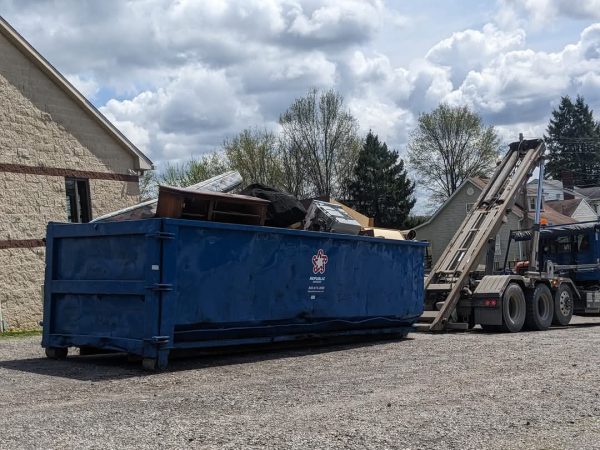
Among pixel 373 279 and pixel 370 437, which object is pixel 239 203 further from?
pixel 370 437

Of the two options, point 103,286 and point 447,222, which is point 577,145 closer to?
point 447,222

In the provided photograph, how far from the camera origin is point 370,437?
6.30m

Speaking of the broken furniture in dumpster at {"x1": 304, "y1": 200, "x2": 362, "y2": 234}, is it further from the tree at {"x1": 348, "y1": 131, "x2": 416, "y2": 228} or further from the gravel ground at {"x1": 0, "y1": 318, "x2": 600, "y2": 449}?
the tree at {"x1": 348, "y1": 131, "x2": 416, "y2": 228}

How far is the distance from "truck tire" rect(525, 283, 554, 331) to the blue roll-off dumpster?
5533 millimetres

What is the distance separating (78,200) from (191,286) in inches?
431

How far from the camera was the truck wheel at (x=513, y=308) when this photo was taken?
53.6 ft

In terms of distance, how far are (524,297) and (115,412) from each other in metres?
11.8

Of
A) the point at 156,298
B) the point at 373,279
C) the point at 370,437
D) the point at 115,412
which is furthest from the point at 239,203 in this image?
the point at 370,437

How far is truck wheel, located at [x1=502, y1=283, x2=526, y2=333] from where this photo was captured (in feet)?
53.6

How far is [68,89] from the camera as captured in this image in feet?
65.6

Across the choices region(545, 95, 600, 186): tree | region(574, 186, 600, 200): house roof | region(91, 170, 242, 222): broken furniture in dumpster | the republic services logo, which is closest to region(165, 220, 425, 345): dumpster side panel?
the republic services logo

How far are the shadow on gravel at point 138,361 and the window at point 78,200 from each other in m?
8.61

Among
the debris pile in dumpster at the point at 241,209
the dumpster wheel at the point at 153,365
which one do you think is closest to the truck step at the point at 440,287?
the debris pile in dumpster at the point at 241,209

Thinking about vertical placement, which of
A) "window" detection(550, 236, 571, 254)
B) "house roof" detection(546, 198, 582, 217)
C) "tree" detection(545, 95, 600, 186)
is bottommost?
"window" detection(550, 236, 571, 254)
